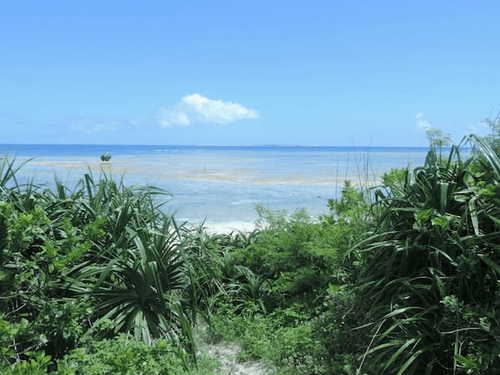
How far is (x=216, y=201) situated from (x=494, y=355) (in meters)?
11.5

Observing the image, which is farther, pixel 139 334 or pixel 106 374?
pixel 139 334

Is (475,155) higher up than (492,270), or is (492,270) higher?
(475,155)

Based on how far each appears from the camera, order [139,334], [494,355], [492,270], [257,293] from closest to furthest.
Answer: [494,355]
[492,270]
[139,334]
[257,293]

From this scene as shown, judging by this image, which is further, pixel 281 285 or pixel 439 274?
pixel 281 285

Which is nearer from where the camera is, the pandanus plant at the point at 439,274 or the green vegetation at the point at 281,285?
the pandanus plant at the point at 439,274

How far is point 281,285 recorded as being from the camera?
456 centimetres

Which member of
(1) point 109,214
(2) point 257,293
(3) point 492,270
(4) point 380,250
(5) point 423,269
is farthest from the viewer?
(2) point 257,293

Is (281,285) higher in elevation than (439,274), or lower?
lower

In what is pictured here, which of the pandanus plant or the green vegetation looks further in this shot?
the green vegetation

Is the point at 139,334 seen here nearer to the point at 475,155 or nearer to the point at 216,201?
the point at 475,155

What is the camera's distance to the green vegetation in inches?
110

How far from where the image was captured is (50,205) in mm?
4168

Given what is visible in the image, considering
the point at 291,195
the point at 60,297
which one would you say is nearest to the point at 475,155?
the point at 60,297

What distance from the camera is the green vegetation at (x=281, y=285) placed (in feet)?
9.21
